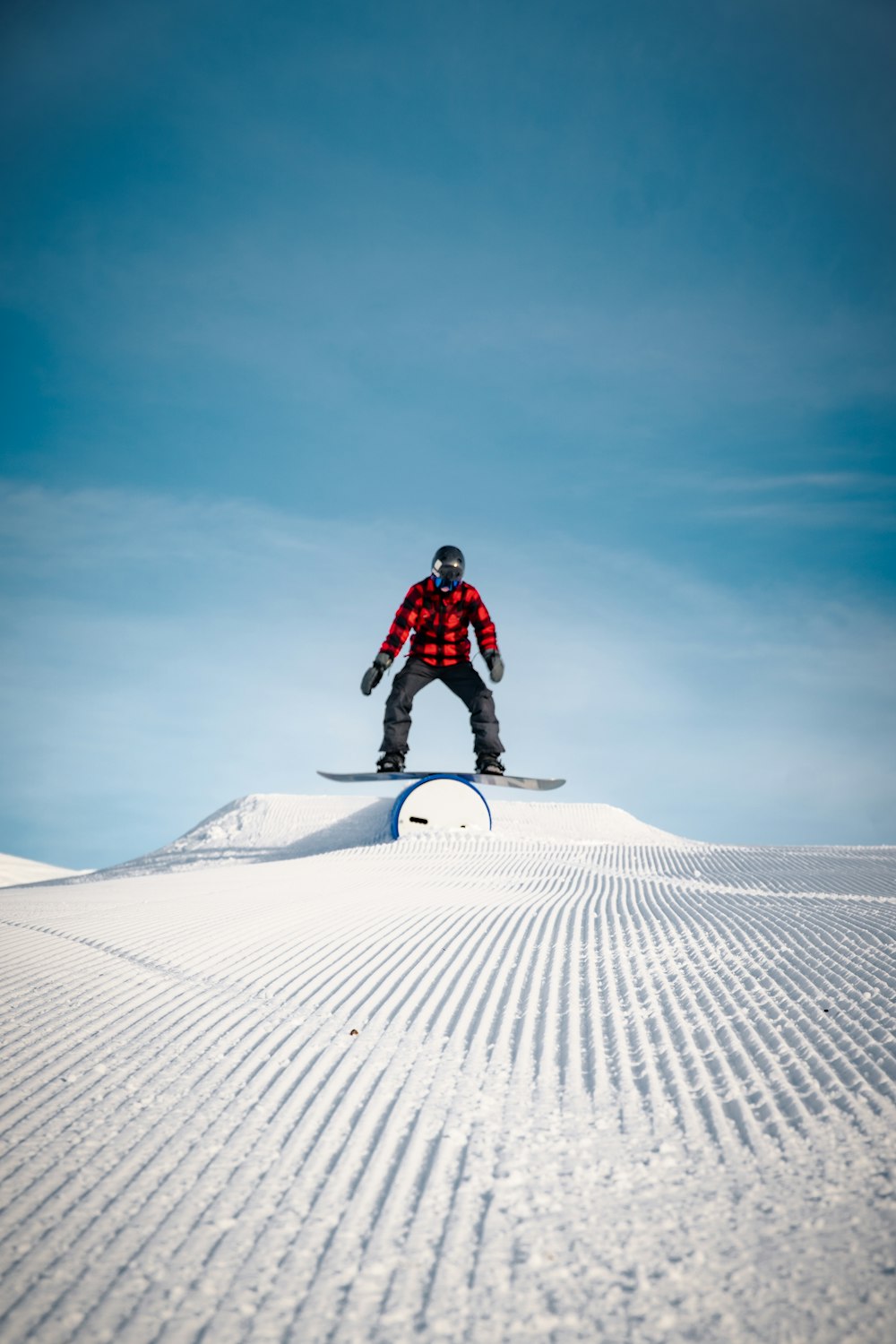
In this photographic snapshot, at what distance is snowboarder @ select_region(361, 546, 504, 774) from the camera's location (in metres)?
8.62

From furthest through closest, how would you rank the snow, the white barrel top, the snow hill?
the snow → the white barrel top → the snow hill

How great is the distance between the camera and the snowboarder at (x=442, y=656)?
8.62 m

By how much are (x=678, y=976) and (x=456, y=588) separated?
235 inches

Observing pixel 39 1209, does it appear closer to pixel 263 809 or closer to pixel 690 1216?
pixel 690 1216

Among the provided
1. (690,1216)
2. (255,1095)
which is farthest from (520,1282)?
(255,1095)

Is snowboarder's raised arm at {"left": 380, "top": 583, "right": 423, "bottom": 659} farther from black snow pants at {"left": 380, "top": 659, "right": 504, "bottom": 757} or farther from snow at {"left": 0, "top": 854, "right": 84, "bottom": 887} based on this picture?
snow at {"left": 0, "top": 854, "right": 84, "bottom": 887}

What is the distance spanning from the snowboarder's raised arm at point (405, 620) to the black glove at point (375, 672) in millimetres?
107

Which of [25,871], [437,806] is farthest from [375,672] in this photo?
[25,871]

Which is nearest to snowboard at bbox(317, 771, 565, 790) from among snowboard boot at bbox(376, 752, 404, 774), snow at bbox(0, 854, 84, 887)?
snowboard boot at bbox(376, 752, 404, 774)

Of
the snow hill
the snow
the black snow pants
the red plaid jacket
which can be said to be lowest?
the snow hill

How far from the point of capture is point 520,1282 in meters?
1.42

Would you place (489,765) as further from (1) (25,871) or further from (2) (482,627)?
(1) (25,871)

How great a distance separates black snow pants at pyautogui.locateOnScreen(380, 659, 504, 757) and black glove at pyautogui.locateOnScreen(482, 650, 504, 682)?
153 millimetres

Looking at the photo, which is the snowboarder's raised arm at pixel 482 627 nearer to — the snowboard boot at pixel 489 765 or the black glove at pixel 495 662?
the black glove at pixel 495 662
